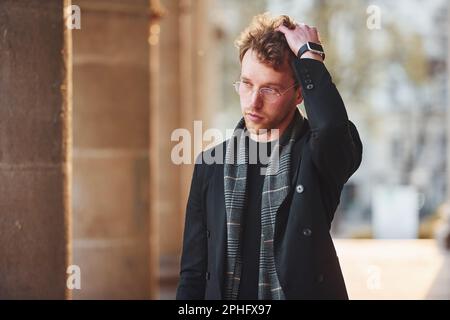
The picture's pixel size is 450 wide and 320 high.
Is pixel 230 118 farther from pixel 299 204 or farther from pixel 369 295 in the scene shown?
pixel 299 204

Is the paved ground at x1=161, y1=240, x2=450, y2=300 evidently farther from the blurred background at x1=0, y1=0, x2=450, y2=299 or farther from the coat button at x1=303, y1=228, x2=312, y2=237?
the coat button at x1=303, y1=228, x2=312, y2=237

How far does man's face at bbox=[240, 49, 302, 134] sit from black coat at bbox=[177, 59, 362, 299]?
0.09 metres

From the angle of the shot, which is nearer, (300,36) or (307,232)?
(307,232)

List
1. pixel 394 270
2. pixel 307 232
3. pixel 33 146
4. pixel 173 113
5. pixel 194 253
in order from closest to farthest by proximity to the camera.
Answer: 1. pixel 307 232
2. pixel 194 253
3. pixel 33 146
4. pixel 394 270
5. pixel 173 113

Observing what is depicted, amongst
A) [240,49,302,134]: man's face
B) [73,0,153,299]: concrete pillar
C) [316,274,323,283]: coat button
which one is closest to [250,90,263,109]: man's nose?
[240,49,302,134]: man's face

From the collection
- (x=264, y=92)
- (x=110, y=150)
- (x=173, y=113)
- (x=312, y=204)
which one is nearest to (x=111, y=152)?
(x=110, y=150)

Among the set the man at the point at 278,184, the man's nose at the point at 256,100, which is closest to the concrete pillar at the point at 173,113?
the man at the point at 278,184

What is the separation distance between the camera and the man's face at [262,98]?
2.91m

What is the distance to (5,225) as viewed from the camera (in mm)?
3965

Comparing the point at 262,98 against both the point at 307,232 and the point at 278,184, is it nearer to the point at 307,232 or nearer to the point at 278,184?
the point at 278,184

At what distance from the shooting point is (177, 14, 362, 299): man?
111 inches

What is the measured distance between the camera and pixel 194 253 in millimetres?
3047

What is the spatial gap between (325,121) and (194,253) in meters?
0.74

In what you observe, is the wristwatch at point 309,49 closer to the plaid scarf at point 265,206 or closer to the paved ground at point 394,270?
the plaid scarf at point 265,206
